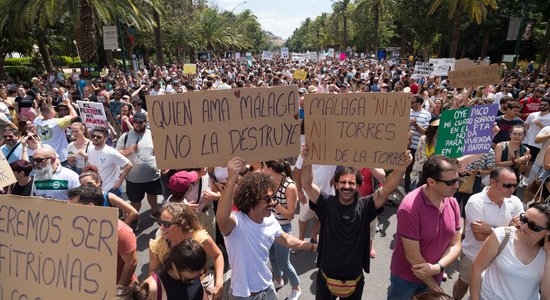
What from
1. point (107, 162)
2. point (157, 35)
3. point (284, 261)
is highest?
point (157, 35)

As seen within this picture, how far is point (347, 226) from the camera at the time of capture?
9.39 feet

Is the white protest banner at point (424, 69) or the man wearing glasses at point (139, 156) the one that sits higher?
the white protest banner at point (424, 69)

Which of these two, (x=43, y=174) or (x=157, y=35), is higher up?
(x=157, y=35)

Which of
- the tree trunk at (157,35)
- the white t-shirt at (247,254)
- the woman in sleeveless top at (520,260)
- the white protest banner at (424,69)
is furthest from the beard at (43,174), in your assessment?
the tree trunk at (157,35)

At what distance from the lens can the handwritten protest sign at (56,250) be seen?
A: 1805 millimetres

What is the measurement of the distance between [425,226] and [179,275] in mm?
1743

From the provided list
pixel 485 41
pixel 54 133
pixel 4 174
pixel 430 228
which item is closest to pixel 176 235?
pixel 4 174

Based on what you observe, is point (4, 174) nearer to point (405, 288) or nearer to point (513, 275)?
point (405, 288)

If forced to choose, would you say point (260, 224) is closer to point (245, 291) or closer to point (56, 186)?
point (245, 291)

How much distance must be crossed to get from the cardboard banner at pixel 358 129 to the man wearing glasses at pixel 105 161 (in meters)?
3.00

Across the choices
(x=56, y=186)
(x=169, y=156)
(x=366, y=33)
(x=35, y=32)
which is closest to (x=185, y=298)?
(x=169, y=156)

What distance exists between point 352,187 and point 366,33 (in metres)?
52.5

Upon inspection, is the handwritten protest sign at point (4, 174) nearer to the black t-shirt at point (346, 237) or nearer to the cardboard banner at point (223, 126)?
the cardboard banner at point (223, 126)

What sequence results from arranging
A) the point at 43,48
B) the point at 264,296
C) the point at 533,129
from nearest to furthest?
1. the point at 264,296
2. the point at 533,129
3. the point at 43,48
